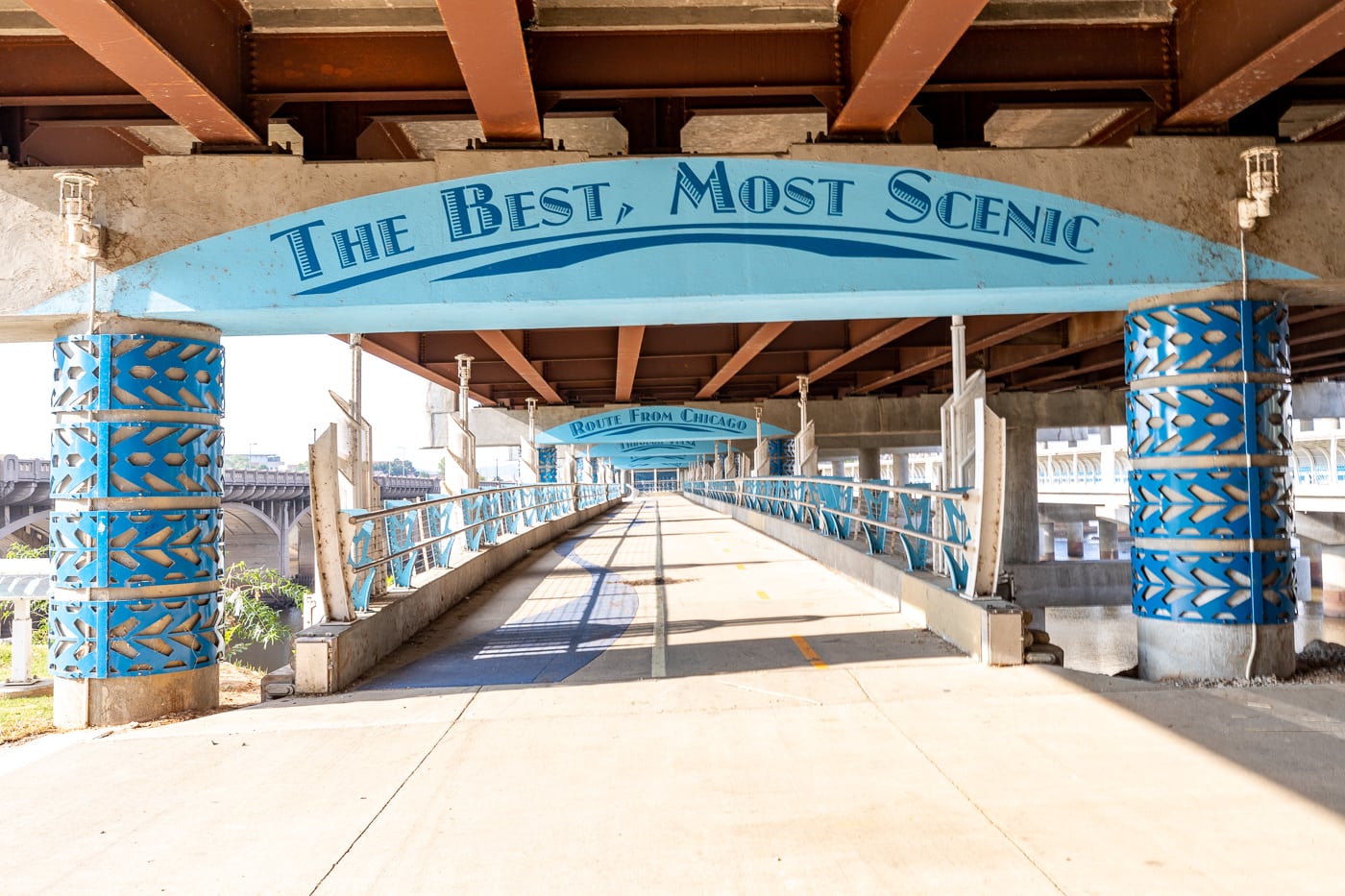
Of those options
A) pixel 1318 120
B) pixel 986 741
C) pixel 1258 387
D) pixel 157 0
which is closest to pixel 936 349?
pixel 1318 120

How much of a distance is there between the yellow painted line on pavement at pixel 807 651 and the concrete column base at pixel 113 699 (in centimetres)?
509

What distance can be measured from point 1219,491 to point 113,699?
9.14 metres

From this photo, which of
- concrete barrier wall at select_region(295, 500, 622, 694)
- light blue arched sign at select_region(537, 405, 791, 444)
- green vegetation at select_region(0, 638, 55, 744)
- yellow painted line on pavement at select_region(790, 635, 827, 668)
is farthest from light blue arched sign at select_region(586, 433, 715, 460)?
green vegetation at select_region(0, 638, 55, 744)

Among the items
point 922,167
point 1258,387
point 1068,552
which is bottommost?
point 1068,552

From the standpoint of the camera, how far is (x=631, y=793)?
15.8 feet

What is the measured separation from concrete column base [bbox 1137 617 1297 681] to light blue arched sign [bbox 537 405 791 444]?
67.6 feet

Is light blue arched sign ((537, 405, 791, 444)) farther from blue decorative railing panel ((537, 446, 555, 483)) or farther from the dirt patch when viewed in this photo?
the dirt patch

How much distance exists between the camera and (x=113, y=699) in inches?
281

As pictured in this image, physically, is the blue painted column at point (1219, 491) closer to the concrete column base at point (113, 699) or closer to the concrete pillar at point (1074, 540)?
the concrete column base at point (113, 699)

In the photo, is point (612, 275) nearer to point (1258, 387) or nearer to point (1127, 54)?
point (1127, 54)

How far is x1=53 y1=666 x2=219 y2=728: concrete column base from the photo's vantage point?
7.11 m

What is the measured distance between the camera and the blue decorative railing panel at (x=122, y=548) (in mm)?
7223

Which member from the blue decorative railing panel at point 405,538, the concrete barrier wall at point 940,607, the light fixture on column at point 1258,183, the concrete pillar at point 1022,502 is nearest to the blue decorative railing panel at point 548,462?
the concrete pillar at point 1022,502

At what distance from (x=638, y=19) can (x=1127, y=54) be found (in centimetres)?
408
